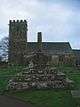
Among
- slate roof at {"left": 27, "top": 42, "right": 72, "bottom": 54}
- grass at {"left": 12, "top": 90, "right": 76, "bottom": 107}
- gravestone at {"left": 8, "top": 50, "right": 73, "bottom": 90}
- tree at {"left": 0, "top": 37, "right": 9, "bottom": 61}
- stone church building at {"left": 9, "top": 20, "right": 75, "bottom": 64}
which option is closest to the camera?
grass at {"left": 12, "top": 90, "right": 76, "bottom": 107}

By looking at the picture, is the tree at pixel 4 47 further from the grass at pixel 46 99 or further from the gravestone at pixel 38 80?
the grass at pixel 46 99

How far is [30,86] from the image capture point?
85.2 feet

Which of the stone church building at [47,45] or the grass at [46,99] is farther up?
the stone church building at [47,45]

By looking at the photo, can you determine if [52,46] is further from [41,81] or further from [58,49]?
[41,81]

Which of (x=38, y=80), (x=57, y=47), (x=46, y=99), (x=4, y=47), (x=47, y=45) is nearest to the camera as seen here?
(x=46, y=99)

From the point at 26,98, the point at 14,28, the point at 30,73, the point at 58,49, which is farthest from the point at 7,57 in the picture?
the point at 26,98

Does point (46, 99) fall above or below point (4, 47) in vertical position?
below

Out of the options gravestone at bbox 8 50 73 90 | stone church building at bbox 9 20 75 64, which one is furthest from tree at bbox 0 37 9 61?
gravestone at bbox 8 50 73 90

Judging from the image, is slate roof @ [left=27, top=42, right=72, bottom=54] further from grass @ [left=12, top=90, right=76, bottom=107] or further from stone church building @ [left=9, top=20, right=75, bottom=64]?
grass @ [left=12, top=90, right=76, bottom=107]

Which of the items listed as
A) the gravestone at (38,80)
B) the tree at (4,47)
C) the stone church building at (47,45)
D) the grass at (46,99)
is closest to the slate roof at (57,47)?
the stone church building at (47,45)

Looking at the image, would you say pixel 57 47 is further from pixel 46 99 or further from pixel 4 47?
pixel 46 99

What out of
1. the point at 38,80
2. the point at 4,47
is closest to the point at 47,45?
the point at 4,47

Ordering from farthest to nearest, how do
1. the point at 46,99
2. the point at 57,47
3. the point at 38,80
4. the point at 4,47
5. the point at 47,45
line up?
the point at 47,45
the point at 57,47
the point at 4,47
the point at 38,80
the point at 46,99

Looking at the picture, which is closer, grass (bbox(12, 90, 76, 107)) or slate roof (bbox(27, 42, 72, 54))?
grass (bbox(12, 90, 76, 107))
